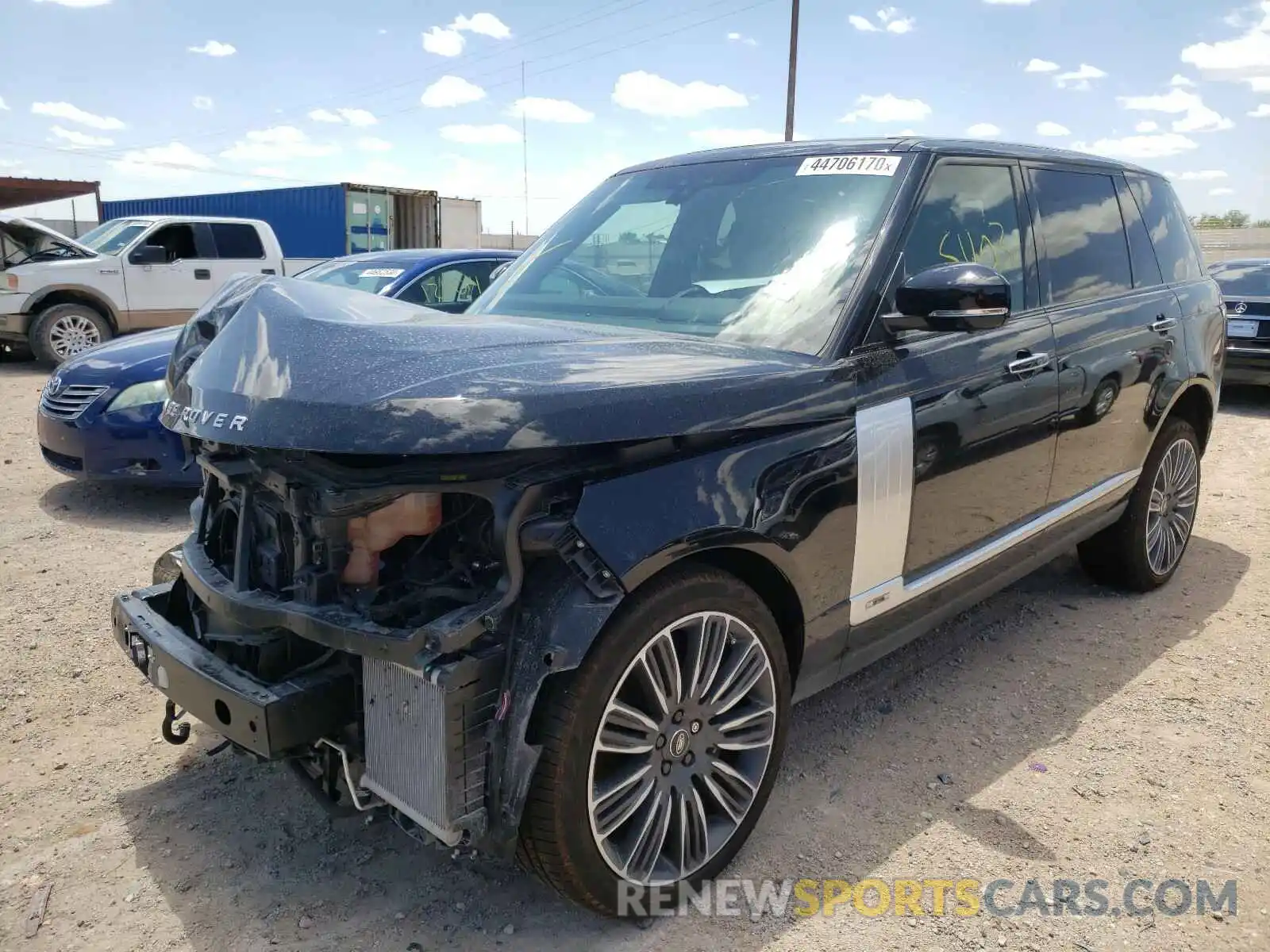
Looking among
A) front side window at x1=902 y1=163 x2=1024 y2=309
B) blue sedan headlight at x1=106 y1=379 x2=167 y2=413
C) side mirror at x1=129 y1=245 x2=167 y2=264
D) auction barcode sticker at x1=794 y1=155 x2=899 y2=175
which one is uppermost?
auction barcode sticker at x1=794 y1=155 x2=899 y2=175

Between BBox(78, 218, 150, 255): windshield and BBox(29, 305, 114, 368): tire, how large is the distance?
869 mm

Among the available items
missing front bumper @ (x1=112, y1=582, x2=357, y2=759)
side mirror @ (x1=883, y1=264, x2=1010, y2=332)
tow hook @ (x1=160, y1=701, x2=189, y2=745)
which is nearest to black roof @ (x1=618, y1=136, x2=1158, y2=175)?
side mirror @ (x1=883, y1=264, x2=1010, y2=332)

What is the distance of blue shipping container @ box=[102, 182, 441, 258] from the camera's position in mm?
19531

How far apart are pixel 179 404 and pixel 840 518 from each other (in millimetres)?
1788

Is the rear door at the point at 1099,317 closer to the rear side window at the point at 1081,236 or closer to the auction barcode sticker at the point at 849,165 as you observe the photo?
the rear side window at the point at 1081,236

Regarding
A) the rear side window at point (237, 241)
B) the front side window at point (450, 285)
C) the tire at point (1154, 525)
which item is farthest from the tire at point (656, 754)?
the rear side window at point (237, 241)

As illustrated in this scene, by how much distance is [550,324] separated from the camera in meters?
2.93

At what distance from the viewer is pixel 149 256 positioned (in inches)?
481

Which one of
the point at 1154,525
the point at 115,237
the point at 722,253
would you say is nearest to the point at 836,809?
the point at 722,253

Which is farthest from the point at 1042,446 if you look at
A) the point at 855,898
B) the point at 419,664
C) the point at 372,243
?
the point at 372,243

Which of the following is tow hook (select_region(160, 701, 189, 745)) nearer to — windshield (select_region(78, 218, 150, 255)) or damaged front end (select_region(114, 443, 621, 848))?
damaged front end (select_region(114, 443, 621, 848))

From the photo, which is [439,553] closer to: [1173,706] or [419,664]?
[419,664]

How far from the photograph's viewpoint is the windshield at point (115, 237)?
12.6 m

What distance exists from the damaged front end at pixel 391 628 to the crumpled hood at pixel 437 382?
0.16 m
